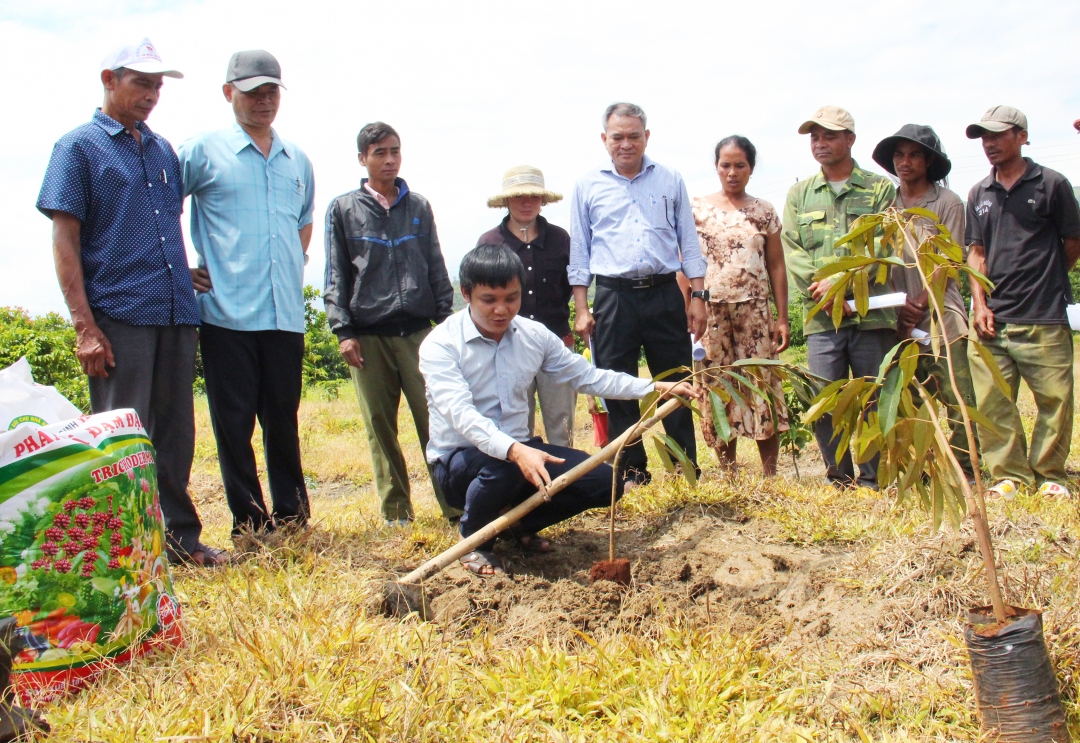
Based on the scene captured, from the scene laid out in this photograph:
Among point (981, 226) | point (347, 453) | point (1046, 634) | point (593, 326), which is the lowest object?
point (347, 453)

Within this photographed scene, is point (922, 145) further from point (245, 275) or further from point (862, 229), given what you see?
point (245, 275)

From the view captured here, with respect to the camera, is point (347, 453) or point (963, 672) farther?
point (347, 453)

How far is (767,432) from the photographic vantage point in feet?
14.9

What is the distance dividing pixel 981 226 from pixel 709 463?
7.48 ft

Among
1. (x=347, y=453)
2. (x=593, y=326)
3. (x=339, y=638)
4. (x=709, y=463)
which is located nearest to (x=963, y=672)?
(x=339, y=638)

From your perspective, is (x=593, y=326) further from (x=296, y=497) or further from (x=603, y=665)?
(x=603, y=665)

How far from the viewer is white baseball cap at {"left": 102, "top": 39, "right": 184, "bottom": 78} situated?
3.12 m

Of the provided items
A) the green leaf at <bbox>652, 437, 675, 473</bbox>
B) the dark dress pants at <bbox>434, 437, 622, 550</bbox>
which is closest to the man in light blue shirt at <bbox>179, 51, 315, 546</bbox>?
the dark dress pants at <bbox>434, 437, 622, 550</bbox>

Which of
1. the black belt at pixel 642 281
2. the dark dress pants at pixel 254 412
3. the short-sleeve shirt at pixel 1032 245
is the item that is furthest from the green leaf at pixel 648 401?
the short-sleeve shirt at pixel 1032 245

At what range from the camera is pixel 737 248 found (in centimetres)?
455

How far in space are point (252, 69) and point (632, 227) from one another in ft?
6.45

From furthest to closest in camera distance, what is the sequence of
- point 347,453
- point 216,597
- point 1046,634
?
point 347,453, point 216,597, point 1046,634

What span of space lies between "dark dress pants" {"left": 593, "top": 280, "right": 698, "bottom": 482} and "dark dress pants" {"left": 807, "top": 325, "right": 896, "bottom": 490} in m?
0.68

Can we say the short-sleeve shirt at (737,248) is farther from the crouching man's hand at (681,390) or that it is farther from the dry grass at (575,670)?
the dry grass at (575,670)
